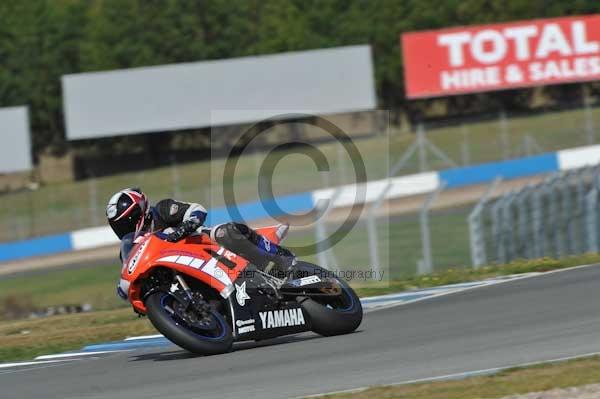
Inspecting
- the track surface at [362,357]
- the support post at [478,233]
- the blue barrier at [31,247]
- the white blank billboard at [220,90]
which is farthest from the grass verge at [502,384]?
the white blank billboard at [220,90]

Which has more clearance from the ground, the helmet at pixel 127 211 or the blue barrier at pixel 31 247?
the helmet at pixel 127 211

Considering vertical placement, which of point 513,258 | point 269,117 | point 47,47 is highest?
point 47,47

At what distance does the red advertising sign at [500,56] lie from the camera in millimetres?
33719

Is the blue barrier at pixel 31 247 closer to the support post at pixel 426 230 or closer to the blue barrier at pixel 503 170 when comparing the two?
the blue barrier at pixel 503 170

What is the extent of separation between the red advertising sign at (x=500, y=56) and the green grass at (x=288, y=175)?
10.9ft

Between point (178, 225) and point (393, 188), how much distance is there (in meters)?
19.3

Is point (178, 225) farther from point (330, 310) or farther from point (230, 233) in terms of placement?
point (330, 310)

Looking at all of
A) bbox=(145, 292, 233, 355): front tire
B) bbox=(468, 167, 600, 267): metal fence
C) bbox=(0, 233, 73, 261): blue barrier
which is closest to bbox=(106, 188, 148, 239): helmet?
bbox=(145, 292, 233, 355): front tire

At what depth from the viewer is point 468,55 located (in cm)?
3391

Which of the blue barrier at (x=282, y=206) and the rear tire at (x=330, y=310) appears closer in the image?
the rear tire at (x=330, y=310)

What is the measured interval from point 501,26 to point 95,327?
24.7 m

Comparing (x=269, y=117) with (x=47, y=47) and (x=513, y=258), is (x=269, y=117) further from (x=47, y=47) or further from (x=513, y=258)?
(x=513, y=258)

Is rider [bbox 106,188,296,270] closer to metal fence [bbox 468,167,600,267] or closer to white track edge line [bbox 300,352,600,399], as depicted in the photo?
white track edge line [bbox 300,352,600,399]

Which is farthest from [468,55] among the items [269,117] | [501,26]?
[269,117]
